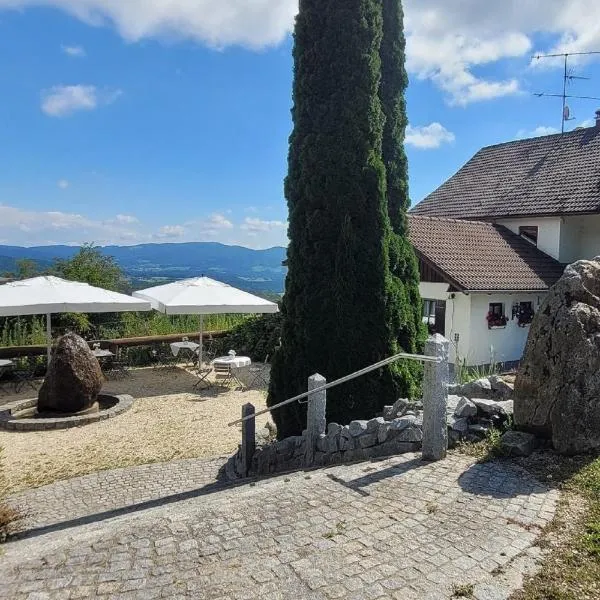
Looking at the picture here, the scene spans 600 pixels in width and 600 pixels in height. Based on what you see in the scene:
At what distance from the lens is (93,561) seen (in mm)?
3359

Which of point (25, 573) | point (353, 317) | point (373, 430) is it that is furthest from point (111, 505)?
point (353, 317)

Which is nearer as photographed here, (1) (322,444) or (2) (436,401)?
(2) (436,401)

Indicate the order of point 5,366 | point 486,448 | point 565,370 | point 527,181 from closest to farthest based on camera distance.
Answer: point 565,370 < point 486,448 < point 5,366 < point 527,181

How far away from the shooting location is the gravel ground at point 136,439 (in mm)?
7422

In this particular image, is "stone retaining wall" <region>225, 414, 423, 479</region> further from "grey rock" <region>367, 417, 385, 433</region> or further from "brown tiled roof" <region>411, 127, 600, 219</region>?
"brown tiled roof" <region>411, 127, 600, 219</region>

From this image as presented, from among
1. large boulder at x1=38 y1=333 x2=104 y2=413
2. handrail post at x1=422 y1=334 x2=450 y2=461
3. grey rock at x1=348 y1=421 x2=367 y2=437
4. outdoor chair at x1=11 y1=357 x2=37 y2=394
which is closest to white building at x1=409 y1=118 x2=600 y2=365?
grey rock at x1=348 y1=421 x2=367 y2=437

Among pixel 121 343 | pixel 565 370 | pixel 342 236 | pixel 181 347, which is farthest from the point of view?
pixel 121 343

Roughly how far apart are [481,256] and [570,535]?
13.4 meters

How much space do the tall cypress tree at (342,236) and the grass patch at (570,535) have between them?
124 inches

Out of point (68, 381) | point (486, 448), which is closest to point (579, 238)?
point (486, 448)

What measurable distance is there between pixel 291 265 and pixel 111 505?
14.2ft

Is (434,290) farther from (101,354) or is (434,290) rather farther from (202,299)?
(101,354)

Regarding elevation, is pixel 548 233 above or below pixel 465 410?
above

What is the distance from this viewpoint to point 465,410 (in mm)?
5656
